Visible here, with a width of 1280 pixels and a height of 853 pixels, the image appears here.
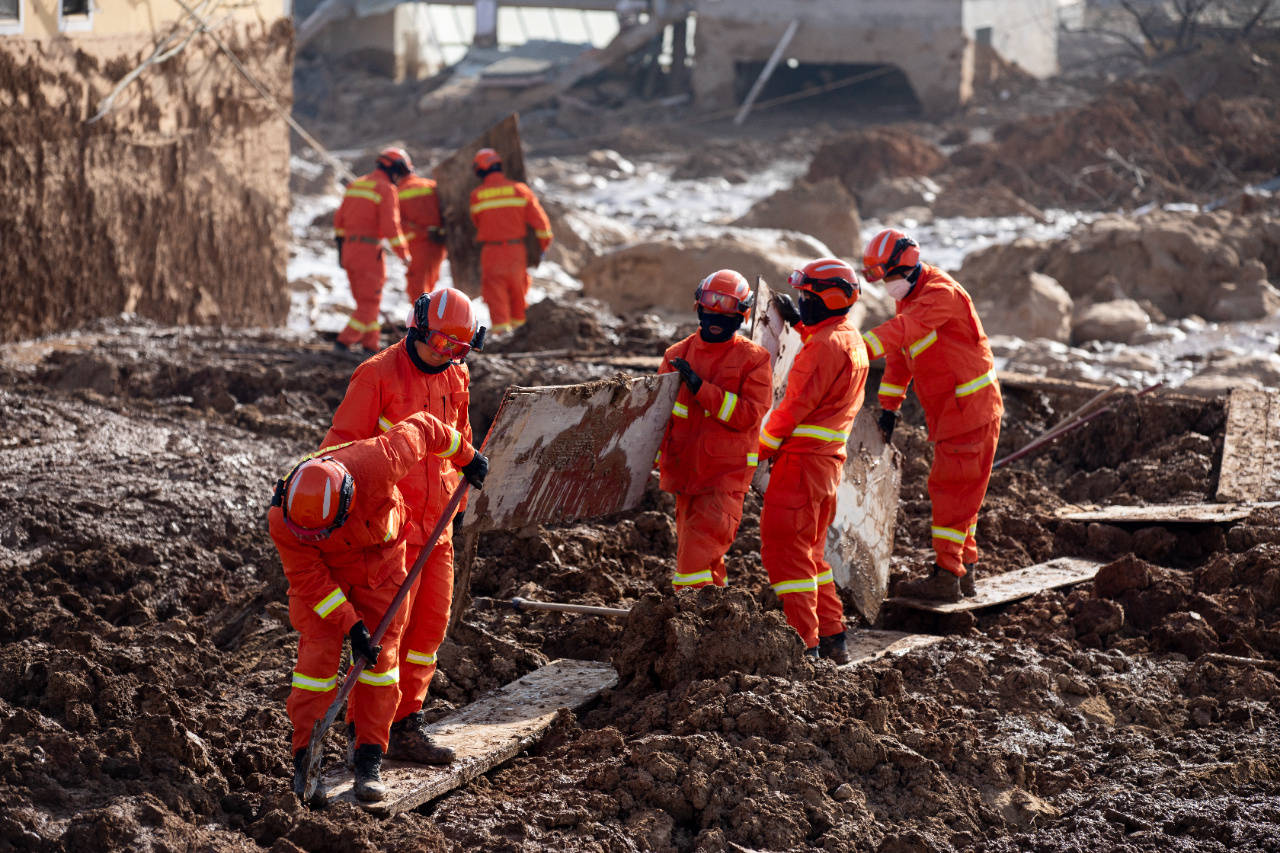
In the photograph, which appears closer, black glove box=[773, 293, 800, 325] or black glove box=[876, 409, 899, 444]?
black glove box=[773, 293, 800, 325]

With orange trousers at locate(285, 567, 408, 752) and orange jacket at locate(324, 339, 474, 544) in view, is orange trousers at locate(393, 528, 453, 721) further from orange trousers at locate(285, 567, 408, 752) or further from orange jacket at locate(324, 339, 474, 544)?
orange trousers at locate(285, 567, 408, 752)

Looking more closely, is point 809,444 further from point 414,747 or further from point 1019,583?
point 414,747

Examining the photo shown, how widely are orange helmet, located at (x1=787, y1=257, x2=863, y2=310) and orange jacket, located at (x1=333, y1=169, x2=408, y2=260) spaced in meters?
5.64

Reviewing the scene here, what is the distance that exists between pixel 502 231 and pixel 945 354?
548 cm

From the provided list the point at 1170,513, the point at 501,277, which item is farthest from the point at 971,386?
the point at 501,277

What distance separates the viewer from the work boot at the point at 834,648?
18.9ft

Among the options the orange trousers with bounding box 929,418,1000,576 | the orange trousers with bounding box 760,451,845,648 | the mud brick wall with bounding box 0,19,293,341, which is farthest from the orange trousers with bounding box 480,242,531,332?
the orange trousers with bounding box 760,451,845,648

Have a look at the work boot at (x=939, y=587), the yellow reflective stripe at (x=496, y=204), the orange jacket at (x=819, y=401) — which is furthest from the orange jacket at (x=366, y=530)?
the yellow reflective stripe at (x=496, y=204)

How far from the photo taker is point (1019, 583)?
22.3 feet

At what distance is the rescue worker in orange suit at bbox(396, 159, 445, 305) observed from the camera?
1138cm

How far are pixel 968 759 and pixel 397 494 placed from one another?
223 centimetres

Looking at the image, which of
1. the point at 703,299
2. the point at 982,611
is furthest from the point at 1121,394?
the point at 703,299

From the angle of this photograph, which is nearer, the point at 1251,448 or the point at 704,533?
the point at 704,533

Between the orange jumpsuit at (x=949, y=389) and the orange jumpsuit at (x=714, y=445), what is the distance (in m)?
0.83
